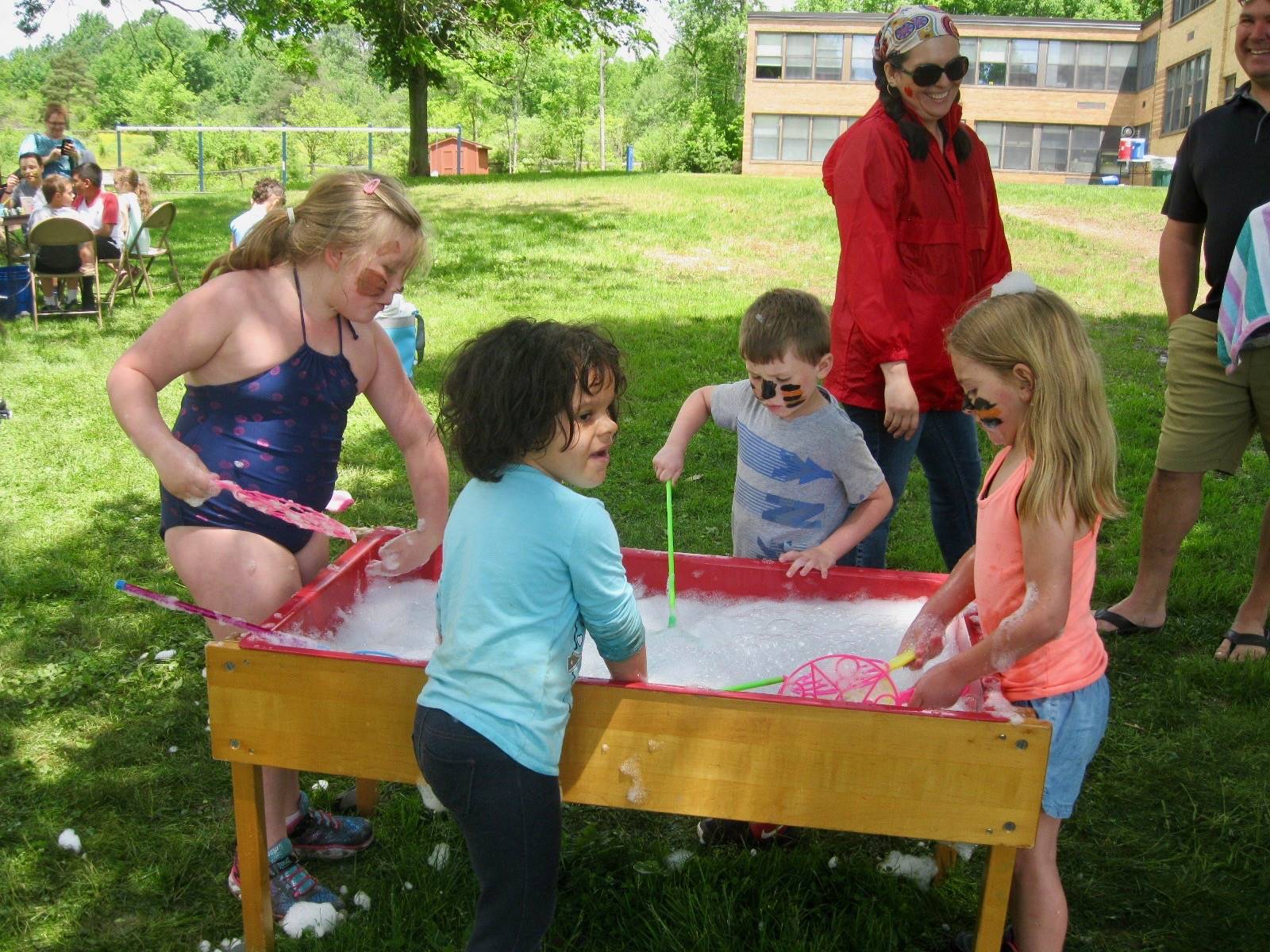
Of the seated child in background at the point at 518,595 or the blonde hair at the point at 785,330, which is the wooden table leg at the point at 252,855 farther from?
the blonde hair at the point at 785,330

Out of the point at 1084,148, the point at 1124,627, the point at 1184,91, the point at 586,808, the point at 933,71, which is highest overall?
the point at 1184,91

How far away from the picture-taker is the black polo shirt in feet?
10.5

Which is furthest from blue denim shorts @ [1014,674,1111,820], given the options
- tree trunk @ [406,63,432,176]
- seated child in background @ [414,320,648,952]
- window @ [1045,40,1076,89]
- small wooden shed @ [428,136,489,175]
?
small wooden shed @ [428,136,489,175]

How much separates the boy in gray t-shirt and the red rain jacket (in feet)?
0.43

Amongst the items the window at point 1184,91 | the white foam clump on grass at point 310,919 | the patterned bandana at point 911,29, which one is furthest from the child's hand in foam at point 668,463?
the window at point 1184,91

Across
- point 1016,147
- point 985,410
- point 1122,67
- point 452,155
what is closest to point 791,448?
point 985,410

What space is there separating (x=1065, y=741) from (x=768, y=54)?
106ft

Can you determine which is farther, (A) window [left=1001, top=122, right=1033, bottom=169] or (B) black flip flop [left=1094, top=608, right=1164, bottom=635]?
(A) window [left=1001, top=122, right=1033, bottom=169]

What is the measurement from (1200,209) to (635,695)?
2.62 metres

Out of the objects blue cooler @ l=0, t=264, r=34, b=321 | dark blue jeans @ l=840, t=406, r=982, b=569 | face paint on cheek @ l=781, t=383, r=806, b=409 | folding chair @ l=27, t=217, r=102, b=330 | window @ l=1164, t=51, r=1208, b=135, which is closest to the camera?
face paint on cheek @ l=781, t=383, r=806, b=409

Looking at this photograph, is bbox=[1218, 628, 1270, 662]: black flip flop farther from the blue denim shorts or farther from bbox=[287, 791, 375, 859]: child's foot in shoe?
bbox=[287, 791, 375, 859]: child's foot in shoe

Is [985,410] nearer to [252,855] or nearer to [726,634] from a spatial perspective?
[726,634]

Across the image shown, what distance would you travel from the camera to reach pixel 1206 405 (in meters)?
3.37

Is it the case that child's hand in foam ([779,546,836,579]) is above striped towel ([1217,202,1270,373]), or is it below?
below
